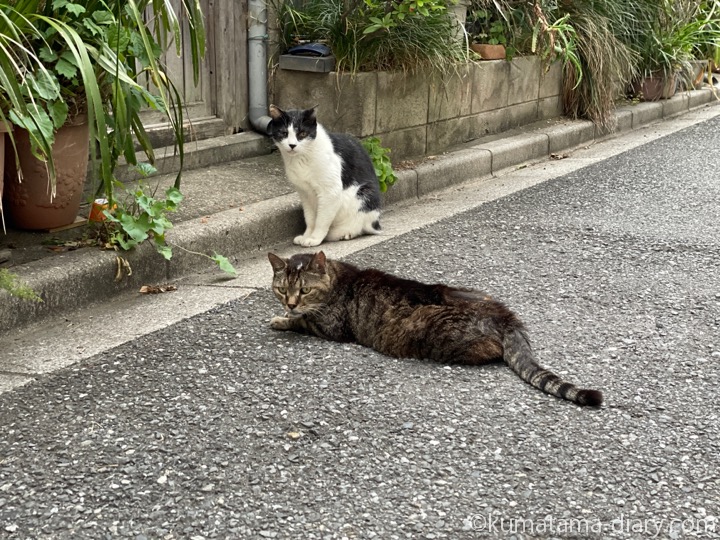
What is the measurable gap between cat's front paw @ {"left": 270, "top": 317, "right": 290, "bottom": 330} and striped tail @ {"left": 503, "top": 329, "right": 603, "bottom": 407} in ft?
2.94

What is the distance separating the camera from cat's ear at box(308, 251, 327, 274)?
3.74 meters

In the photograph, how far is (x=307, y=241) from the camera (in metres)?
5.21

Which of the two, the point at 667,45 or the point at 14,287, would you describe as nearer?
the point at 14,287

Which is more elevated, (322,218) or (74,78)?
(74,78)

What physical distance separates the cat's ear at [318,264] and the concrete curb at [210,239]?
38.0 inches

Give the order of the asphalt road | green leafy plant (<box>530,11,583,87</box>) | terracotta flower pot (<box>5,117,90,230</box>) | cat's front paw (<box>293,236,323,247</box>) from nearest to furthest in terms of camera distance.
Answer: the asphalt road < terracotta flower pot (<box>5,117,90,230</box>) < cat's front paw (<box>293,236,323,247</box>) < green leafy plant (<box>530,11,583,87</box>)

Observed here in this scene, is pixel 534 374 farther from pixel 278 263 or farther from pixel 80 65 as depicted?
pixel 80 65

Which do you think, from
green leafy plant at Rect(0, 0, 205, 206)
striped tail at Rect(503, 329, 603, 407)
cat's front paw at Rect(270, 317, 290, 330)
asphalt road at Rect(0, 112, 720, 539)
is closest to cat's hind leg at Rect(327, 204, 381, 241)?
asphalt road at Rect(0, 112, 720, 539)

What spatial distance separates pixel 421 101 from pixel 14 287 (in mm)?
3892

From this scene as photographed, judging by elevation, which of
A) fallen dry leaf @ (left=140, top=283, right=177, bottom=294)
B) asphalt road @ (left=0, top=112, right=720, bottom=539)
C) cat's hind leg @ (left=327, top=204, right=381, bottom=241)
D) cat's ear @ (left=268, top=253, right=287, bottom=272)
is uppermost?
cat's ear @ (left=268, top=253, right=287, bottom=272)

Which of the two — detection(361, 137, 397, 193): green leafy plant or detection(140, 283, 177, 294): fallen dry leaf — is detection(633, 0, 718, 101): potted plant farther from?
detection(140, 283, 177, 294): fallen dry leaf

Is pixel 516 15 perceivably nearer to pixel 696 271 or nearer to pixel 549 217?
pixel 549 217

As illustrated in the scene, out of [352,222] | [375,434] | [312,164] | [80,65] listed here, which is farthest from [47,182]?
[375,434]

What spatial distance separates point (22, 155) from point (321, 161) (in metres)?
1.61
